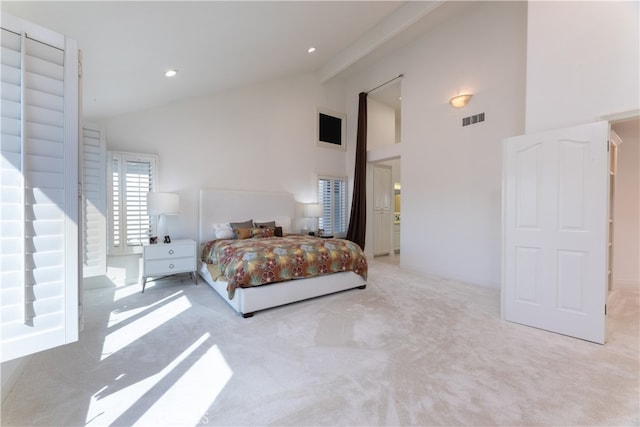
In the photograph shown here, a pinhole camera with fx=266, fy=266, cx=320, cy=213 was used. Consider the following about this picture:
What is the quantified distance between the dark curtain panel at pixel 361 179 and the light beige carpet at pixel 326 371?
3.05 m

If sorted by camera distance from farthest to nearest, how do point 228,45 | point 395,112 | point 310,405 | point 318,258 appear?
point 395,112
point 318,258
point 228,45
point 310,405

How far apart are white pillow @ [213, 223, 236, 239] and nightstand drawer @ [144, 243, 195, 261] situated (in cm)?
63

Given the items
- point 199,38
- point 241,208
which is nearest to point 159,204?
point 241,208

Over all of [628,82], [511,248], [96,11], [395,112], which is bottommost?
[511,248]

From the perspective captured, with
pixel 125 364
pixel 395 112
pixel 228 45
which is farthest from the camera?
pixel 395 112

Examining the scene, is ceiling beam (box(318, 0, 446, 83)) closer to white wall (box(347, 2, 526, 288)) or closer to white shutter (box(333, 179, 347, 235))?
white wall (box(347, 2, 526, 288))

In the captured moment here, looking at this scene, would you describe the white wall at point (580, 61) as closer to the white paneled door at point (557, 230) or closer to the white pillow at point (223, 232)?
the white paneled door at point (557, 230)

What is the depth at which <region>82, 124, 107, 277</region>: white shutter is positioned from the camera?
132 inches

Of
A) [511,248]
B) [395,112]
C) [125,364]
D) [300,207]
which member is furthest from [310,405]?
[395,112]

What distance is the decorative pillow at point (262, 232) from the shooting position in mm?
4434

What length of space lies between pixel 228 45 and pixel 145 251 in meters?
2.79

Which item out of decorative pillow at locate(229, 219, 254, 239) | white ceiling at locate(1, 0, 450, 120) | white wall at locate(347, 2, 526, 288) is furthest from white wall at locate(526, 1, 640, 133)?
decorative pillow at locate(229, 219, 254, 239)

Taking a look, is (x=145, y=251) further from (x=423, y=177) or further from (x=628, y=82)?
(x=628, y=82)

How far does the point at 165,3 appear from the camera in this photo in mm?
1999
